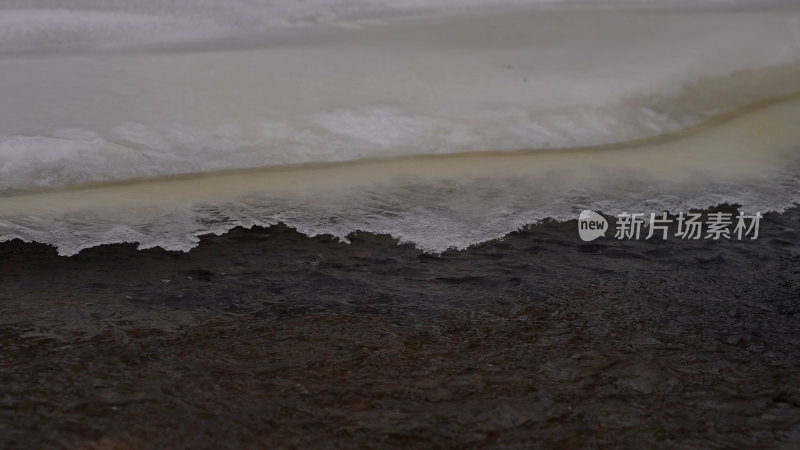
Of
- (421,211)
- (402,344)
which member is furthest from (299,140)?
(402,344)

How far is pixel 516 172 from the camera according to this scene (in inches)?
118

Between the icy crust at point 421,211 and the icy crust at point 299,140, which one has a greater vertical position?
the icy crust at point 299,140

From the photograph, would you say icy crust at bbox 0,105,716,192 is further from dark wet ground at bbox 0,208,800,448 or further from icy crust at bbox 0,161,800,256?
dark wet ground at bbox 0,208,800,448

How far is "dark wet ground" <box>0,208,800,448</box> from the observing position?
1.83 metres

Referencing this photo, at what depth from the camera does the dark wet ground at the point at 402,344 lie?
72.0 inches

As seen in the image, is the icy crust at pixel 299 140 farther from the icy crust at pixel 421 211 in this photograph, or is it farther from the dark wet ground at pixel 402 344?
the dark wet ground at pixel 402 344

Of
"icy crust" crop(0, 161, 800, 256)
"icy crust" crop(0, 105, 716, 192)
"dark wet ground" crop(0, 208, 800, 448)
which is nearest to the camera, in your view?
"dark wet ground" crop(0, 208, 800, 448)

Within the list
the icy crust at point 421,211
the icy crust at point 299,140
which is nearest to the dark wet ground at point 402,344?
the icy crust at point 421,211

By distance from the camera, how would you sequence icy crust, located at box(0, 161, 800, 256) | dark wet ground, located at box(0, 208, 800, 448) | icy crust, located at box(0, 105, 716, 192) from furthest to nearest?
icy crust, located at box(0, 105, 716, 192), icy crust, located at box(0, 161, 800, 256), dark wet ground, located at box(0, 208, 800, 448)

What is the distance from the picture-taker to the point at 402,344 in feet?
6.98

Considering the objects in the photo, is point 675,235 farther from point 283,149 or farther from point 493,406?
point 283,149

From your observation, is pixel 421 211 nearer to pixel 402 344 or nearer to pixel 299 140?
pixel 299 140

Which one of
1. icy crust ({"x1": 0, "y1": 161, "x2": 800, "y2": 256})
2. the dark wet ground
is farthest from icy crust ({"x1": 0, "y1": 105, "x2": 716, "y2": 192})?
the dark wet ground

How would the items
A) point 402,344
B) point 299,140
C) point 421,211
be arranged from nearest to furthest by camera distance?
point 402,344
point 421,211
point 299,140
